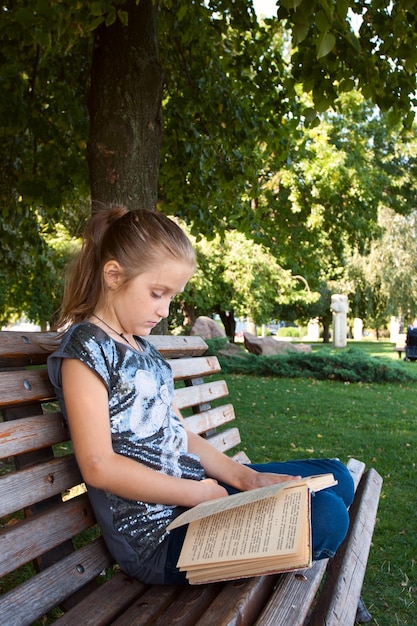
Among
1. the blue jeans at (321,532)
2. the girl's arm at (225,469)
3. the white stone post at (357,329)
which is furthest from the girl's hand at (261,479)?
the white stone post at (357,329)

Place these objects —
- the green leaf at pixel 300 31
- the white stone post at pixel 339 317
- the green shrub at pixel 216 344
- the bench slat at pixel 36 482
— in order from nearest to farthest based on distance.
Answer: the bench slat at pixel 36 482, the green leaf at pixel 300 31, the green shrub at pixel 216 344, the white stone post at pixel 339 317

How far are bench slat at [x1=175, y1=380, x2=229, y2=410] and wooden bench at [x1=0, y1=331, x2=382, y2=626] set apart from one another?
2.58 feet

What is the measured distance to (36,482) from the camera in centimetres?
183

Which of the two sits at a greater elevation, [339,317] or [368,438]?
[339,317]

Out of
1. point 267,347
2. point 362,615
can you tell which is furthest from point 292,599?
point 267,347

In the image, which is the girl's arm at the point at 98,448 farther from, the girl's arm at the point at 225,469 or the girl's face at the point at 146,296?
the girl's arm at the point at 225,469

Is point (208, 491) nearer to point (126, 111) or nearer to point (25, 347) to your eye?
point (25, 347)

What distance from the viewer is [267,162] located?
45.9ft

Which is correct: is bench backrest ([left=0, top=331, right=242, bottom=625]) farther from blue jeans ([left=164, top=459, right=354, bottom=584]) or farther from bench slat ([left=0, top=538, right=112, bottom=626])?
blue jeans ([left=164, top=459, right=354, bottom=584])

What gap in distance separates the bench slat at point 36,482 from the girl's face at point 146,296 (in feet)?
1.48

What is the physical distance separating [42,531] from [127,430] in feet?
1.15

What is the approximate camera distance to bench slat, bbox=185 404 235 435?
286 cm

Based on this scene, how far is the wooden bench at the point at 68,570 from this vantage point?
1.61 meters

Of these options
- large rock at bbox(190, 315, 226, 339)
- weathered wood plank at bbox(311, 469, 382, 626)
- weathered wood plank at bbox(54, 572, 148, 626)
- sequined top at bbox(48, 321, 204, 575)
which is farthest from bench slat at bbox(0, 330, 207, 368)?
large rock at bbox(190, 315, 226, 339)
